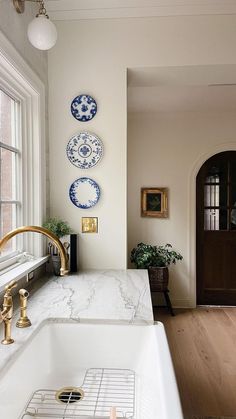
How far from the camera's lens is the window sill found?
1363mm

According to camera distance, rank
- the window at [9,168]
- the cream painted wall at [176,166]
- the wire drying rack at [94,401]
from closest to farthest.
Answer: the wire drying rack at [94,401], the window at [9,168], the cream painted wall at [176,166]

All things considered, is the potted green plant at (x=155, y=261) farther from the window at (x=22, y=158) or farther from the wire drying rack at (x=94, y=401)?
the wire drying rack at (x=94, y=401)

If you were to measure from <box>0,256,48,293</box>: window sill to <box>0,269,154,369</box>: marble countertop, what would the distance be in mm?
113

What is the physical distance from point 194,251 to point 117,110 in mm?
2378

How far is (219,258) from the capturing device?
3902 millimetres

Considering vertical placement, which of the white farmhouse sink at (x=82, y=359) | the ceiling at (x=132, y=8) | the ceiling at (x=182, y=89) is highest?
the ceiling at (x=132, y=8)

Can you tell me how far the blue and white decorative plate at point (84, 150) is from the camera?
6.68 ft

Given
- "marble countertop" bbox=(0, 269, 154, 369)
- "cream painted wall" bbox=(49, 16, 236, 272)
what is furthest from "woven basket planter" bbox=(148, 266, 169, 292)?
"marble countertop" bbox=(0, 269, 154, 369)

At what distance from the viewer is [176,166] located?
385cm

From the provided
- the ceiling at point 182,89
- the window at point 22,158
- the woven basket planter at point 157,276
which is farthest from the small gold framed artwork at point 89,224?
the woven basket planter at point 157,276

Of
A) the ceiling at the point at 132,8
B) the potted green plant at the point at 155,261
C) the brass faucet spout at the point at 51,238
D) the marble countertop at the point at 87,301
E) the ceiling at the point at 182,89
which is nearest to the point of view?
the brass faucet spout at the point at 51,238

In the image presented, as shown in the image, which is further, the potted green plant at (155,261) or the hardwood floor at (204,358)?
the potted green plant at (155,261)

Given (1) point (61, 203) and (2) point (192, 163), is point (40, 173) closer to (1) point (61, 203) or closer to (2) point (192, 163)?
(1) point (61, 203)

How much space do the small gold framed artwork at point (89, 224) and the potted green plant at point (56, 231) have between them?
0.38 feet
